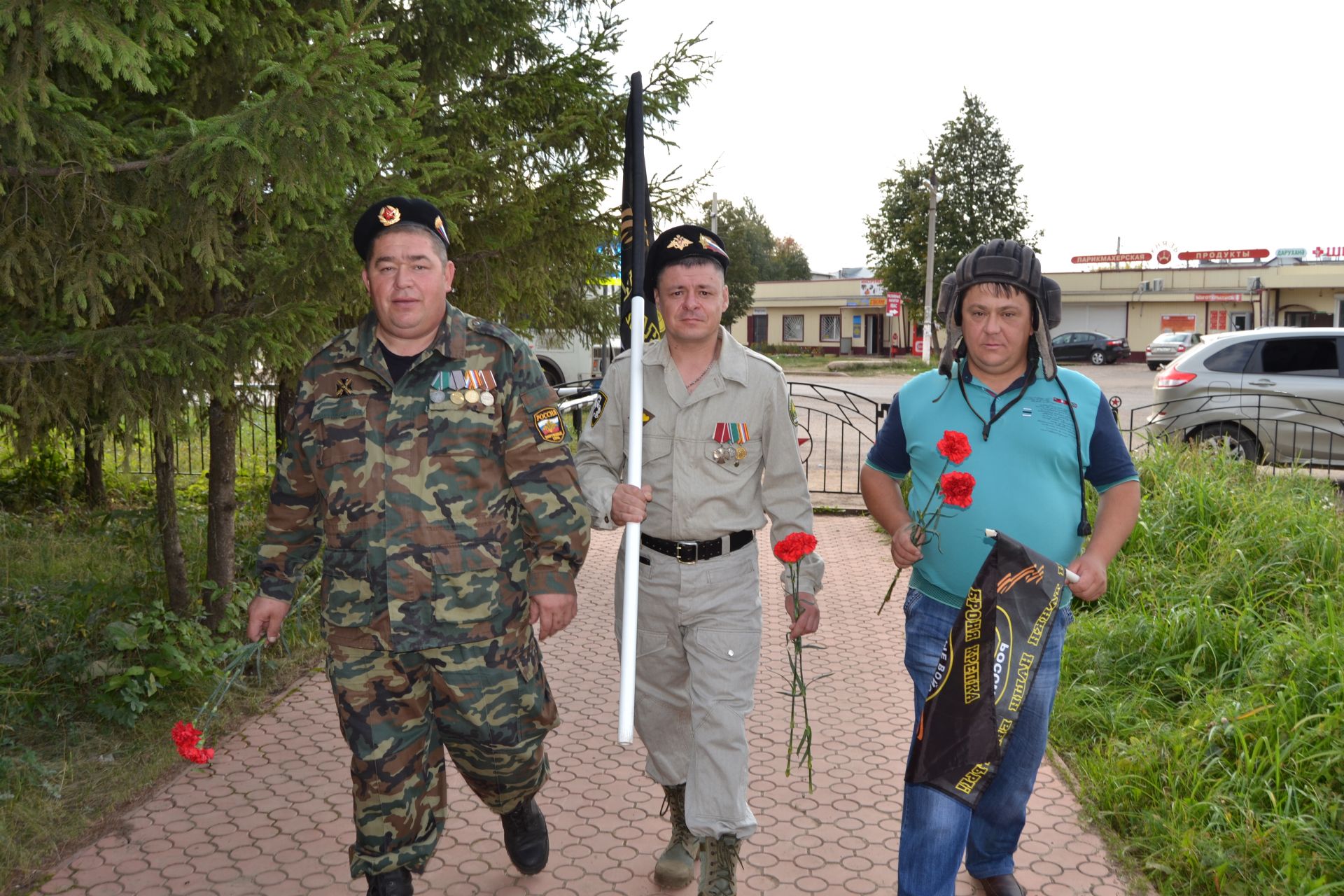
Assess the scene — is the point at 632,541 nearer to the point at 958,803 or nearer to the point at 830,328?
the point at 958,803

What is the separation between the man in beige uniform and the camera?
3283mm

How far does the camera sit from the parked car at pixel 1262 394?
11.4 m

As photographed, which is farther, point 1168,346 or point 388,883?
point 1168,346

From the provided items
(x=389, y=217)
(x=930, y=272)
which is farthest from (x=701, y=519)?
(x=930, y=272)

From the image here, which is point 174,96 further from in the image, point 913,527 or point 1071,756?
point 1071,756

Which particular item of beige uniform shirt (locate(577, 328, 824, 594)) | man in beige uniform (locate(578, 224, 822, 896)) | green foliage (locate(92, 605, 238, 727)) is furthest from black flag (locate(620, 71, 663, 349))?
green foliage (locate(92, 605, 238, 727))

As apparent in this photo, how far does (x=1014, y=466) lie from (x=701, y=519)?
0.95 meters

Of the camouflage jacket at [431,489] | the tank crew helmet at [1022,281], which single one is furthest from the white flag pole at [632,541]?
the tank crew helmet at [1022,281]

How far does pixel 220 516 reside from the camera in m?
5.65

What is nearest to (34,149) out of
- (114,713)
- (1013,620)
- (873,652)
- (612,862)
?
(114,713)

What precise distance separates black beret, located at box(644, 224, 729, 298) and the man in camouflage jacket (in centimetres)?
52

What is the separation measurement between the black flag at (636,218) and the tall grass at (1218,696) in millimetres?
2532

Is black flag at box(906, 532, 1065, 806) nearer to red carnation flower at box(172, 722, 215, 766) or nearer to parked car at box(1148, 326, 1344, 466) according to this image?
red carnation flower at box(172, 722, 215, 766)

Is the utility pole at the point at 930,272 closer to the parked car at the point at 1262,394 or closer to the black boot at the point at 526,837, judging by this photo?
the parked car at the point at 1262,394
